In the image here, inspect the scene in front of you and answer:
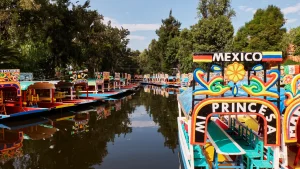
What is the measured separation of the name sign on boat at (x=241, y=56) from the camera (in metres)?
7.01

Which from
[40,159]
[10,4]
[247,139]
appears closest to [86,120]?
[40,159]

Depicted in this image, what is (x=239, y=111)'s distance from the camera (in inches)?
266

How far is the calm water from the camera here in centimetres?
1135

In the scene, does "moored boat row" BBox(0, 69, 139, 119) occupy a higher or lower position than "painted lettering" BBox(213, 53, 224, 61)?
lower

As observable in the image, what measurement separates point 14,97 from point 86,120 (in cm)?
773

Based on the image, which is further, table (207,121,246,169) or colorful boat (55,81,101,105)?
colorful boat (55,81,101,105)

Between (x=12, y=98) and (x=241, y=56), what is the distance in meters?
22.3

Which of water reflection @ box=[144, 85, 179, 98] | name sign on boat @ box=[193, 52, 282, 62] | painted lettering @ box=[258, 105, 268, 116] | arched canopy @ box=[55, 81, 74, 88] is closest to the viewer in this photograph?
painted lettering @ box=[258, 105, 268, 116]

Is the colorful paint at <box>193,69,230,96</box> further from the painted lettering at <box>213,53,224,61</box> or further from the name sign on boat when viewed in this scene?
the painted lettering at <box>213,53,224,61</box>

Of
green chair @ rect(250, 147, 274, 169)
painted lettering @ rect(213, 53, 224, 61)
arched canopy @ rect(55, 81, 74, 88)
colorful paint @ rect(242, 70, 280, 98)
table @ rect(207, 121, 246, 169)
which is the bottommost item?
green chair @ rect(250, 147, 274, 169)

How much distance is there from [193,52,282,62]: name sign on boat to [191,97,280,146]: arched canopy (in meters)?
1.08

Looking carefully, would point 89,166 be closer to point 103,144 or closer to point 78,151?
point 78,151

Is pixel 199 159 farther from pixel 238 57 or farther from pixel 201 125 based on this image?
pixel 238 57

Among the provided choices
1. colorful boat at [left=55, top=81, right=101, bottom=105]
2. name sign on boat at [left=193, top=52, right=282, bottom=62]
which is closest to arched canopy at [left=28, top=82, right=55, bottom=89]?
colorful boat at [left=55, top=81, right=101, bottom=105]
